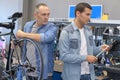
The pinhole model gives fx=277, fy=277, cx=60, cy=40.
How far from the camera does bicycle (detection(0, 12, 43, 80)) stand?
2631mm

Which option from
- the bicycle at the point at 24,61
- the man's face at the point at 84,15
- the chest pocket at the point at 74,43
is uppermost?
the man's face at the point at 84,15

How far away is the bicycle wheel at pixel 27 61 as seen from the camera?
261cm

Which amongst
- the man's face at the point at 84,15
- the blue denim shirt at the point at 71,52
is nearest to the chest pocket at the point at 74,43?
the blue denim shirt at the point at 71,52

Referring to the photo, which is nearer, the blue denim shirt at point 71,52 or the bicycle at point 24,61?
the blue denim shirt at point 71,52

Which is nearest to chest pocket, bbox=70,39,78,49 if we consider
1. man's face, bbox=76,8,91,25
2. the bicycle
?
man's face, bbox=76,8,91,25

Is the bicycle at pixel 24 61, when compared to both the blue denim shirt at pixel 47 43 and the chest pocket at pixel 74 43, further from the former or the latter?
the chest pocket at pixel 74 43

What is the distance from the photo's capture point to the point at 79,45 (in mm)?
2486

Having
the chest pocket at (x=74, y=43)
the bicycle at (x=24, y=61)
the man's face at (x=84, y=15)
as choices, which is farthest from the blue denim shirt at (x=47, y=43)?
the man's face at (x=84, y=15)

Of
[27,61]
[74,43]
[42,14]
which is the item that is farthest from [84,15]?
[27,61]

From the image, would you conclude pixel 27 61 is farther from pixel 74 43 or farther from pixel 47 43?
pixel 74 43

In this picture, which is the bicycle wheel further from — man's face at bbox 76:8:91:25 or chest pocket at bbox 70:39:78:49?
man's face at bbox 76:8:91:25

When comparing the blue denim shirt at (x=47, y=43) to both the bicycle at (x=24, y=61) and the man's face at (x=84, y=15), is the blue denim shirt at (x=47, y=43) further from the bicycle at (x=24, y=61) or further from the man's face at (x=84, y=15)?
the man's face at (x=84, y=15)

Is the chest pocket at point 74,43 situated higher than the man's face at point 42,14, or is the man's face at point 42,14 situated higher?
the man's face at point 42,14

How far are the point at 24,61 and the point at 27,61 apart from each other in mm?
54
